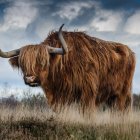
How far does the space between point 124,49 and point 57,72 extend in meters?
2.71

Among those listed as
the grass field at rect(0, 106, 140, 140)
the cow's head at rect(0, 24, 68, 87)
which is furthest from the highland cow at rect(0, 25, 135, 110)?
the grass field at rect(0, 106, 140, 140)

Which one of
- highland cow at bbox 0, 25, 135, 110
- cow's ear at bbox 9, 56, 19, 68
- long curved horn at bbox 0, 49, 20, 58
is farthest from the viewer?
cow's ear at bbox 9, 56, 19, 68

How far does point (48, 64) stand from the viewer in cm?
1312

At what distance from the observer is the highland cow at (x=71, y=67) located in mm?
12938

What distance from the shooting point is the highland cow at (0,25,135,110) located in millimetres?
12938

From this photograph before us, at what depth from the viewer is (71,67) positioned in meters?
13.5

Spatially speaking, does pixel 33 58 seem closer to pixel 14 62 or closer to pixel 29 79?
pixel 29 79

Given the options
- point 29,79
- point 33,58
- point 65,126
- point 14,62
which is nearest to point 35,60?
point 33,58

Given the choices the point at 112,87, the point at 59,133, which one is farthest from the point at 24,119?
the point at 112,87

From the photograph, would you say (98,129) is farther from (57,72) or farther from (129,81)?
(129,81)

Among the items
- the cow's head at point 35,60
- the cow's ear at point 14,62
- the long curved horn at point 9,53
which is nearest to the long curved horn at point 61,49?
the cow's head at point 35,60

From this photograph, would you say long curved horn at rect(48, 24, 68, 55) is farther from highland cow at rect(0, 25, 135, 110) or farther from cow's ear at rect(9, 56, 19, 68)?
cow's ear at rect(9, 56, 19, 68)

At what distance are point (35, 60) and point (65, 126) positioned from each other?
2.14 m

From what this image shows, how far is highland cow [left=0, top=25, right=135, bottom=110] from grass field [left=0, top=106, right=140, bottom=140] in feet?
1.77
